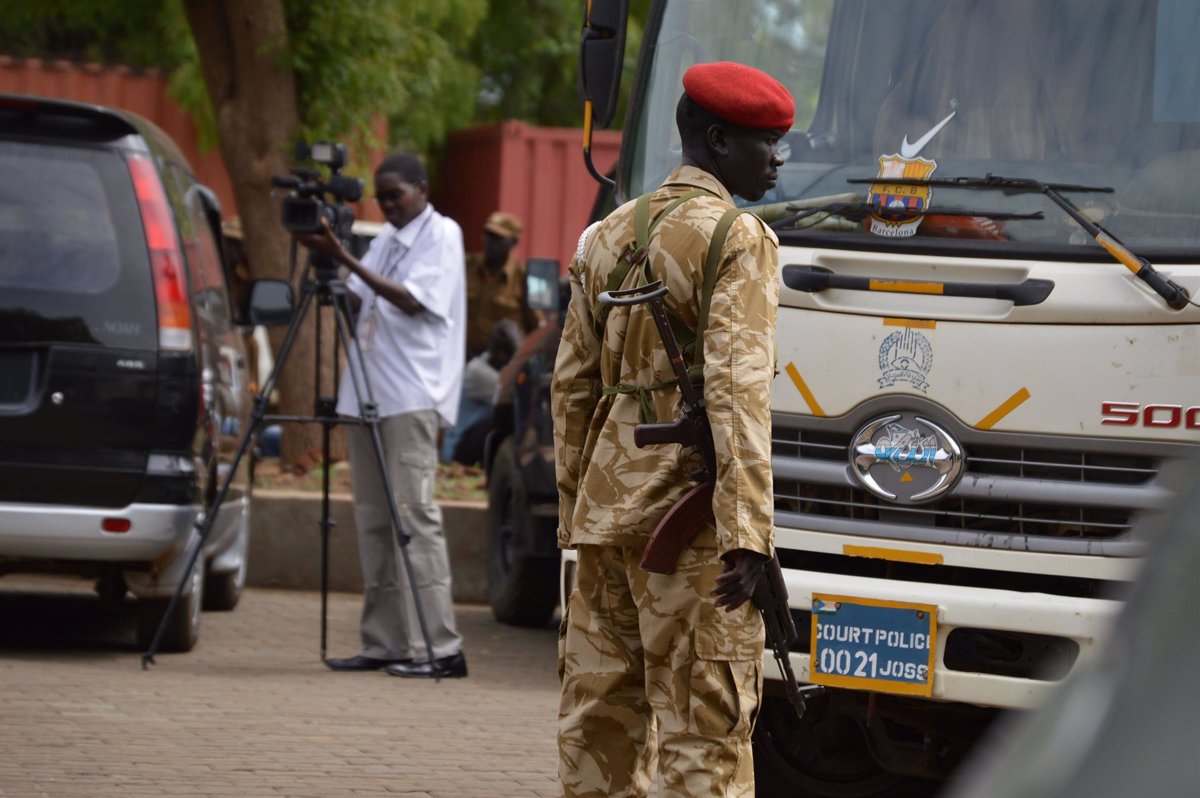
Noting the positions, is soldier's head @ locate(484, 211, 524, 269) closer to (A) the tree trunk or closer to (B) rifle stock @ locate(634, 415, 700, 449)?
(A) the tree trunk

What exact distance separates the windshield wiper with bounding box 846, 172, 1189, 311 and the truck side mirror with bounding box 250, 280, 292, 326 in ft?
11.4

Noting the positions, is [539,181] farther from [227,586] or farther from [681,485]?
[681,485]

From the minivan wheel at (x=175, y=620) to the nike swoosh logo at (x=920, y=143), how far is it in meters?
3.59

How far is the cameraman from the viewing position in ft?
24.7

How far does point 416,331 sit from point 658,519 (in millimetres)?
3623

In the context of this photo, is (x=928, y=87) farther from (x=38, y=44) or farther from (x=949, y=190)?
(x=38, y=44)

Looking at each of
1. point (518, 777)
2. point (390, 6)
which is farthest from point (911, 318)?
point (390, 6)

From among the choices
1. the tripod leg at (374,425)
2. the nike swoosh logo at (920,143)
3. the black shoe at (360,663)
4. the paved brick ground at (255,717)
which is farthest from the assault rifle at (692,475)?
the black shoe at (360,663)

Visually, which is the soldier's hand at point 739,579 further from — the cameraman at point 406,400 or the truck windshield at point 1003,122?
the cameraman at point 406,400

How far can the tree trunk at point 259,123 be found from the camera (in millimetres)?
12000

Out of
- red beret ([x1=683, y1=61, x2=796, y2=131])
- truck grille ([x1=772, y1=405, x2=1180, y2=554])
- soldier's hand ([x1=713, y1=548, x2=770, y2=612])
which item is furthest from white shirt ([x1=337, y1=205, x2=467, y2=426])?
soldier's hand ([x1=713, y1=548, x2=770, y2=612])

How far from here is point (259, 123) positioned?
39.8 feet

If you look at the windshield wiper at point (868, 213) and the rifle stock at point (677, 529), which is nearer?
the rifle stock at point (677, 529)

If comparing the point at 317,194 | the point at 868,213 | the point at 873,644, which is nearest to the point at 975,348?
the point at 868,213
